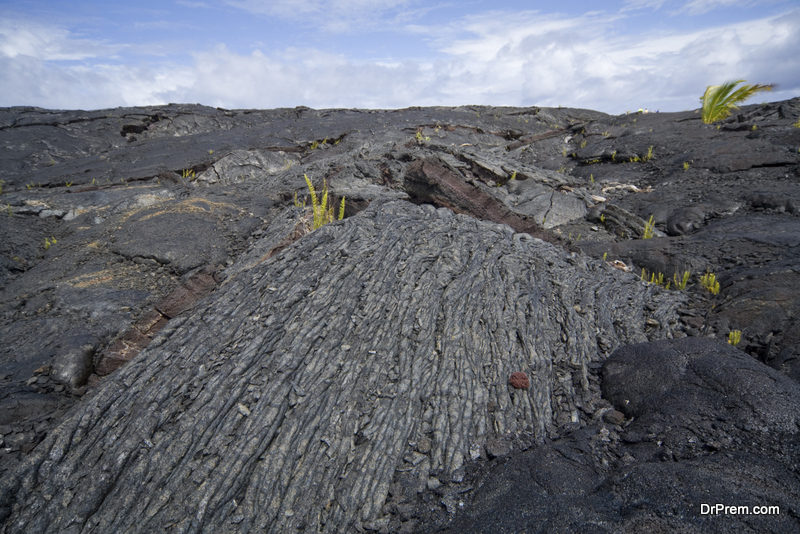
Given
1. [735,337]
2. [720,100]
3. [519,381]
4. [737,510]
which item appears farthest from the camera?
[720,100]

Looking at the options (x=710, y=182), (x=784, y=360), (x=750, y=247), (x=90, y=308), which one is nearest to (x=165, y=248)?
(x=90, y=308)

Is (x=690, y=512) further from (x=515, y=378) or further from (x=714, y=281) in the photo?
(x=714, y=281)

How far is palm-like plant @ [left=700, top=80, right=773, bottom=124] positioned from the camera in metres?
15.9

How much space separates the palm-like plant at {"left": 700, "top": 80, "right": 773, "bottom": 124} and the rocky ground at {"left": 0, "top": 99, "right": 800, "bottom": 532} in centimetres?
497

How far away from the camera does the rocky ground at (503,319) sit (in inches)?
103

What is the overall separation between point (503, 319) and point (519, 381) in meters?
0.77

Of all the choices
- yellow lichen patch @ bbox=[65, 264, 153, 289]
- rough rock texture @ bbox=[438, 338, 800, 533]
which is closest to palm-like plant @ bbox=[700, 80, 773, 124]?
rough rock texture @ bbox=[438, 338, 800, 533]

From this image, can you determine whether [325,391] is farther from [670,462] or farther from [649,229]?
[649,229]

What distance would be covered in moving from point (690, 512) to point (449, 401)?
5.64 ft

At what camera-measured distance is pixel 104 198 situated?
10.5 metres

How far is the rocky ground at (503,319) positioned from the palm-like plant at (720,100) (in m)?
4.97

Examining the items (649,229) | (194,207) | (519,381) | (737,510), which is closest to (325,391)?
(519,381)

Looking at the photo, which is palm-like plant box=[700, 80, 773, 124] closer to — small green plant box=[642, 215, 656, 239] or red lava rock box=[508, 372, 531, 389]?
small green plant box=[642, 215, 656, 239]

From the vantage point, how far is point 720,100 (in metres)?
16.5
